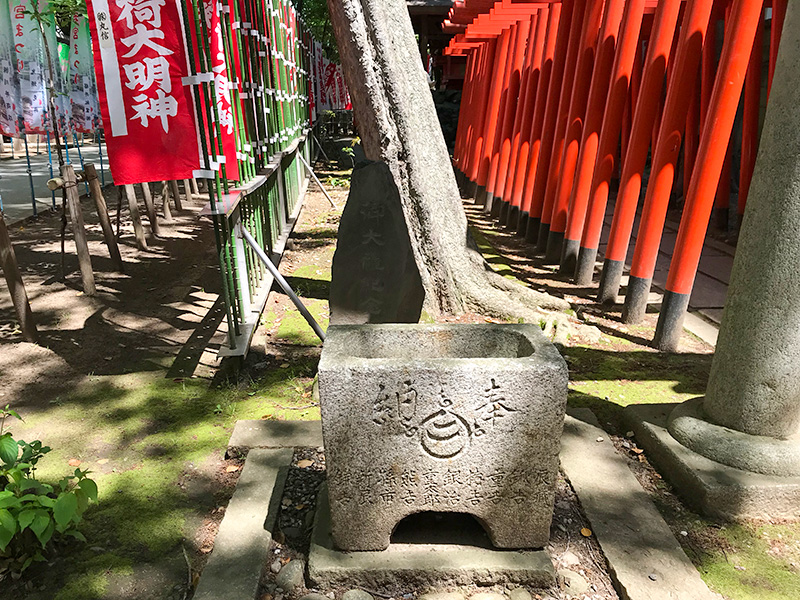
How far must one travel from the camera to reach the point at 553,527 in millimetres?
2646

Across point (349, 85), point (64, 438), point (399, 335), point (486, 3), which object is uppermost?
point (486, 3)

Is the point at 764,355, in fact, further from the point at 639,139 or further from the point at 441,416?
the point at 639,139

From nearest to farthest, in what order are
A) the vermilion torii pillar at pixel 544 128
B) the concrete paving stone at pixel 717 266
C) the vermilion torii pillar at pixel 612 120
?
the vermilion torii pillar at pixel 612 120 < the concrete paving stone at pixel 717 266 < the vermilion torii pillar at pixel 544 128

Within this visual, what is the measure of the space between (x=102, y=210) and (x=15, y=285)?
78.9 inches

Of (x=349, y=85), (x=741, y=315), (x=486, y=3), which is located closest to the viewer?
(x=741, y=315)

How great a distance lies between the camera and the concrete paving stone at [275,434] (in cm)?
324

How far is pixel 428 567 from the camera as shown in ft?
7.48

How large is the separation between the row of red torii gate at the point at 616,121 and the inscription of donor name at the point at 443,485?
2788 mm

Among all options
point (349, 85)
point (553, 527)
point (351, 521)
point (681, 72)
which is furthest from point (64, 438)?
point (681, 72)

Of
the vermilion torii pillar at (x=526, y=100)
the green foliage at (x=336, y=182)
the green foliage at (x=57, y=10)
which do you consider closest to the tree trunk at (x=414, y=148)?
the vermilion torii pillar at (x=526, y=100)

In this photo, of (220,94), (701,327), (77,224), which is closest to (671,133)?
(701,327)

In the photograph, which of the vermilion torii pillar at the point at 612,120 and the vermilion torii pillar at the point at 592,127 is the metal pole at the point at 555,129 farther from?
the vermilion torii pillar at the point at 612,120

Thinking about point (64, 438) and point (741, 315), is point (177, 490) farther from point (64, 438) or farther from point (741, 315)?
point (741, 315)

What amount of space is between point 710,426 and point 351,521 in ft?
6.37
